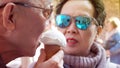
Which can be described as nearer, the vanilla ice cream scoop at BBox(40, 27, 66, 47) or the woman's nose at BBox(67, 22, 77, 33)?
the vanilla ice cream scoop at BBox(40, 27, 66, 47)

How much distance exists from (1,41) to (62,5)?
2.33 feet

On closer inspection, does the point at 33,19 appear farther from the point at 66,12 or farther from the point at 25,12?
→ the point at 66,12

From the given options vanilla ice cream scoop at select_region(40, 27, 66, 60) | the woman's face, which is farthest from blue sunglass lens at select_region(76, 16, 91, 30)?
vanilla ice cream scoop at select_region(40, 27, 66, 60)

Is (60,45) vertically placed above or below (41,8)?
below

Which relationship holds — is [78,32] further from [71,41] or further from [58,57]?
[58,57]

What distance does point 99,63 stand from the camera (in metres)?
1.45

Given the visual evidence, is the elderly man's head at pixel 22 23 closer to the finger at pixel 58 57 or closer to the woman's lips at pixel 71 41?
the finger at pixel 58 57

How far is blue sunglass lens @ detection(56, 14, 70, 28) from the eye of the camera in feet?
4.79

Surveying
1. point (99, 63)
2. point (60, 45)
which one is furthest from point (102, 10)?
point (60, 45)

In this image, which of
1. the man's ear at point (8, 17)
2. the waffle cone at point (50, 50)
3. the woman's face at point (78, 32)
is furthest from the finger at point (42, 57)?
the woman's face at point (78, 32)

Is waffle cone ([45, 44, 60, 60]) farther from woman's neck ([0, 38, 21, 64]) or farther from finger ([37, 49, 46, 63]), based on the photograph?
woman's neck ([0, 38, 21, 64])

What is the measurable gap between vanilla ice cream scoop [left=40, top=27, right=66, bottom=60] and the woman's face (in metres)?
0.36

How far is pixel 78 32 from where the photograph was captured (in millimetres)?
1448

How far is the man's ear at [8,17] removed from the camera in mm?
849
